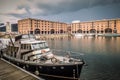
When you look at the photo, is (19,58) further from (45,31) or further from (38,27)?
(45,31)

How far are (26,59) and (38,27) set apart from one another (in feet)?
375

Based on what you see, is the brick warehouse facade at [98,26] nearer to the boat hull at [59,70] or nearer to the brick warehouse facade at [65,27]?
the brick warehouse facade at [65,27]

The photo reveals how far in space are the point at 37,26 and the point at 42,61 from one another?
114937mm

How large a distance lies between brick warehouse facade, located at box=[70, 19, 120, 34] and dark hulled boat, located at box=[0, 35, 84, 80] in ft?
460

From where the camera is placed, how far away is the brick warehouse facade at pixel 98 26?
478 ft

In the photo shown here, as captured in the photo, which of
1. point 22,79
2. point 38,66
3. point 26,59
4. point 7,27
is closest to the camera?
point 22,79

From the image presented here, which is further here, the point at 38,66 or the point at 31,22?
the point at 31,22

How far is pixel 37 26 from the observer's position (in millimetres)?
128875

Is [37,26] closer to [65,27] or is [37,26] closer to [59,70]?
[65,27]

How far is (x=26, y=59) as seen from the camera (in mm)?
18031

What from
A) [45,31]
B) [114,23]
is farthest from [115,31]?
[45,31]

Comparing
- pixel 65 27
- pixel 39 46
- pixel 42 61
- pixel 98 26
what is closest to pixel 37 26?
pixel 65 27

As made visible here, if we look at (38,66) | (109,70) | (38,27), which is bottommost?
(109,70)

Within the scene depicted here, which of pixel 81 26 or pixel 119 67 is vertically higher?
pixel 81 26
